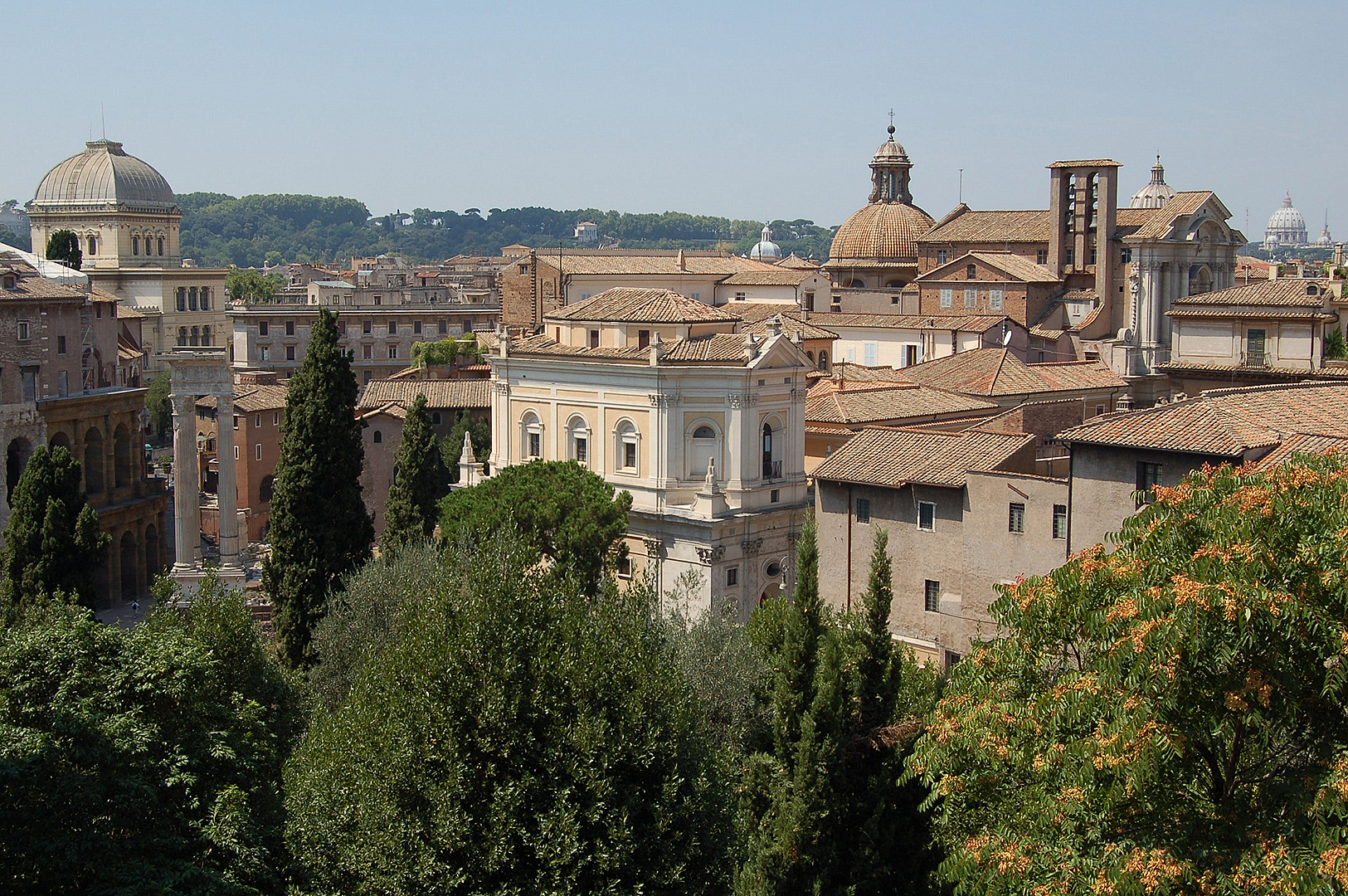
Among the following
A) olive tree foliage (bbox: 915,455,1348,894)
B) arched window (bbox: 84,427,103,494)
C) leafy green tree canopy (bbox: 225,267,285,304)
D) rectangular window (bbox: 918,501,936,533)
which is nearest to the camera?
olive tree foliage (bbox: 915,455,1348,894)

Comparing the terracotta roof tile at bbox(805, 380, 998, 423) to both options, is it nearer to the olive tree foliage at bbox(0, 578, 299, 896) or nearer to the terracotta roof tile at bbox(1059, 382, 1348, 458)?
the terracotta roof tile at bbox(1059, 382, 1348, 458)

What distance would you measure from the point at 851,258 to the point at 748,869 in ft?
179

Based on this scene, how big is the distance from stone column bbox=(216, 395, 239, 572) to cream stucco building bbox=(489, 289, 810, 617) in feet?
23.5

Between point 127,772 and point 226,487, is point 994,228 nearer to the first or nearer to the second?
point 226,487

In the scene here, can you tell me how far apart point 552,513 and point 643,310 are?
24.0ft

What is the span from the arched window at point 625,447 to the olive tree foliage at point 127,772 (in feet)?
62.6

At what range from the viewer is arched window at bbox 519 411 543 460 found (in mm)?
39062

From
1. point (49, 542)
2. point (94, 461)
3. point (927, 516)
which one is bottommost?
point (49, 542)

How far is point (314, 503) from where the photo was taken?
103 ft

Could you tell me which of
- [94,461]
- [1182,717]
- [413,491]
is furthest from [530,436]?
[1182,717]

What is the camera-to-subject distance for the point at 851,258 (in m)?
69.3

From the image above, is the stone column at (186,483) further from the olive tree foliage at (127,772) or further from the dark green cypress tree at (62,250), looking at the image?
the dark green cypress tree at (62,250)

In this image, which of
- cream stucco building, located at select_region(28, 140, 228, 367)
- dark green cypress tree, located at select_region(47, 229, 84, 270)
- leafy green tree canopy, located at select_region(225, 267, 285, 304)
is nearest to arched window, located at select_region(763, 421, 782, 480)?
dark green cypress tree, located at select_region(47, 229, 84, 270)

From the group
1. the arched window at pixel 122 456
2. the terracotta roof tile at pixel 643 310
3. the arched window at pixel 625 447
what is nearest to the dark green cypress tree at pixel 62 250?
the arched window at pixel 122 456
